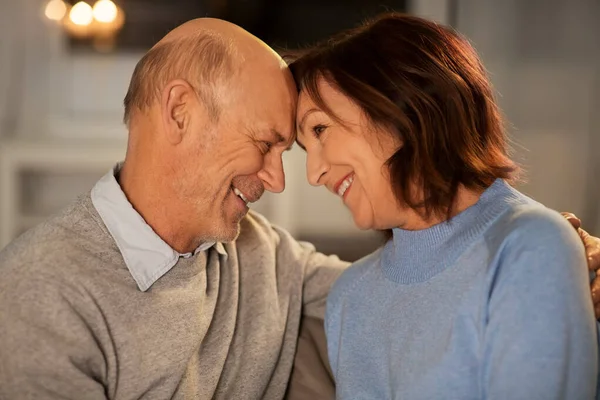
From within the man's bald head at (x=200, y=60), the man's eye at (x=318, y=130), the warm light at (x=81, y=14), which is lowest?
the warm light at (x=81, y=14)

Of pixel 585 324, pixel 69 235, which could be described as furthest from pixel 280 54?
pixel 585 324

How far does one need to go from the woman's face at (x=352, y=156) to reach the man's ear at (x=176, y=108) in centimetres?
24

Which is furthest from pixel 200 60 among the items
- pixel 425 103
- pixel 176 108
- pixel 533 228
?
pixel 533 228

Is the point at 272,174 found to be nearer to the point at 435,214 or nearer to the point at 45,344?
the point at 435,214

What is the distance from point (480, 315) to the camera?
1.45 metres

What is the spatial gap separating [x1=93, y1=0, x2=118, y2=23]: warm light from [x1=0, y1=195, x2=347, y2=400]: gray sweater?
2724 mm

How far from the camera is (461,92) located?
5.16 ft

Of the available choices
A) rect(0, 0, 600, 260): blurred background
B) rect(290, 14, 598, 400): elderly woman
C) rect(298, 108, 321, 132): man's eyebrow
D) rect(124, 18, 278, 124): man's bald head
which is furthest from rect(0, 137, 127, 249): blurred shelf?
rect(290, 14, 598, 400): elderly woman

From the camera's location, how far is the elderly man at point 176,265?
1.54 m

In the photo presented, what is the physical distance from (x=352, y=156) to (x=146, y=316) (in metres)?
0.52

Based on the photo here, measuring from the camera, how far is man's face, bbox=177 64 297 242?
1.74 metres

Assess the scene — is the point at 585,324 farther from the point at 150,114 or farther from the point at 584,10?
the point at 584,10

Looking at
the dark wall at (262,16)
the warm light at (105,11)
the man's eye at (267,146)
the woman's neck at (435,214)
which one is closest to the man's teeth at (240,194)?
the man's eye at (267,146)

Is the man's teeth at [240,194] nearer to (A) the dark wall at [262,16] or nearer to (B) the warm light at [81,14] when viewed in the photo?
(A) the dark wall at [262,16]
